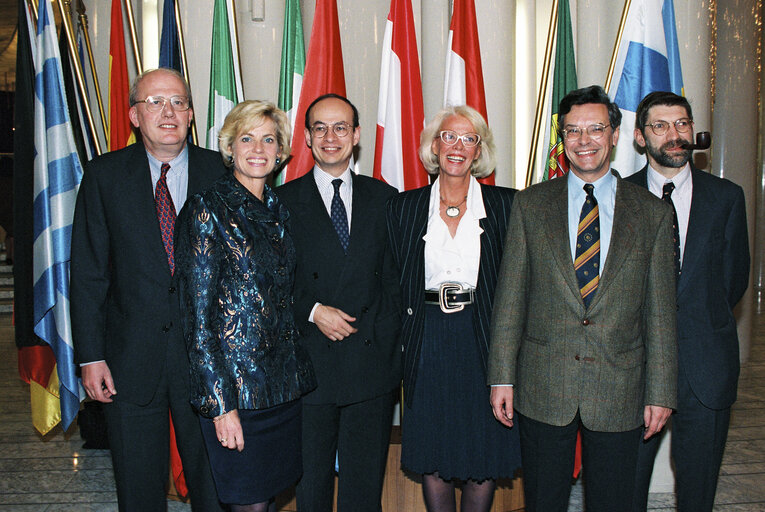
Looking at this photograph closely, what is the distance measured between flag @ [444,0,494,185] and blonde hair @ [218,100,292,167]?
153 centimetres

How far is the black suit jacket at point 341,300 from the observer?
238 cm

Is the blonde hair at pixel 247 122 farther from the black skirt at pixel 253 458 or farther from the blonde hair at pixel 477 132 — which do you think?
the black skirt at pixel 253 458

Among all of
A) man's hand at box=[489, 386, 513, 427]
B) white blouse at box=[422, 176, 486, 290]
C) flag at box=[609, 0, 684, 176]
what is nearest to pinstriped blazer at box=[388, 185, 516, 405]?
white blouse at box=[422, 176, 486, 290]

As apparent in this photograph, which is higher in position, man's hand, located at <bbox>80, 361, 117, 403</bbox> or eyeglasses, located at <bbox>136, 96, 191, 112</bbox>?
eyeglasses, located at <bbox>136, 96, 191, 112</bbox>

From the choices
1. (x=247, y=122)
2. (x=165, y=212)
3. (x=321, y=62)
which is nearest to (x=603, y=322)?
(x=247, y=122)

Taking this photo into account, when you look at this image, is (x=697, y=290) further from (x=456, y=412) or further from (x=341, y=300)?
(x=341, y=300)

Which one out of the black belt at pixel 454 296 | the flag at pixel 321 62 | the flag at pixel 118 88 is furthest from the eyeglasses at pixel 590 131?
the flag at pixel 118 88

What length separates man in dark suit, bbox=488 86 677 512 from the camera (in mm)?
2023

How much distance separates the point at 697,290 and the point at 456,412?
99cm

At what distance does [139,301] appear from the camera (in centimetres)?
221

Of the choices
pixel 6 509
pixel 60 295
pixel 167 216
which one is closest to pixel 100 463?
pixel 6 509

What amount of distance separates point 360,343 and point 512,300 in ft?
2.01

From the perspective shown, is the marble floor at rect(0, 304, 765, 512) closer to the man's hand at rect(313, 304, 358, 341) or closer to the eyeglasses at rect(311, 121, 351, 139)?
the man's hand at rect(313, 304, 358, 341)

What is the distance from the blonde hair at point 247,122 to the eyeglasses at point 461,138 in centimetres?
62
